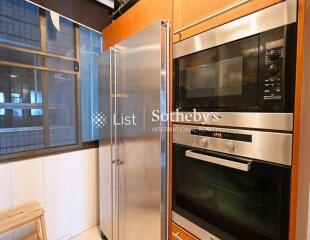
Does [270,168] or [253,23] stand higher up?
[253,23]

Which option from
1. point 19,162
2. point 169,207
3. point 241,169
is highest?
point 241,169

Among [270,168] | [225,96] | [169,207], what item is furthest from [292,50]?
[169,207]

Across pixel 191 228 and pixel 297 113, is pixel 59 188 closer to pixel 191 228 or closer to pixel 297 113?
pixel 191 228

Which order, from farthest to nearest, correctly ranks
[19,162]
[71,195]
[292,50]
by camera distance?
[71,195], [19,162], [292,50]

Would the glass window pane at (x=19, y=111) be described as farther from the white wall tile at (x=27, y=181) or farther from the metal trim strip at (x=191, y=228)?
the metal trim strip at (x=191, y=228)

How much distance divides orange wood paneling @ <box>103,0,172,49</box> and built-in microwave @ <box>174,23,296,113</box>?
25 centimetres

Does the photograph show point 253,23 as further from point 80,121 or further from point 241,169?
point 80,121

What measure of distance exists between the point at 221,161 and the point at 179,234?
545 millimetres

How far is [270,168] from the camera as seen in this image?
70 centimetres

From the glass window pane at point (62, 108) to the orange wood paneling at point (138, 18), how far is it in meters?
0.64

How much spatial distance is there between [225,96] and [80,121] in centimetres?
166

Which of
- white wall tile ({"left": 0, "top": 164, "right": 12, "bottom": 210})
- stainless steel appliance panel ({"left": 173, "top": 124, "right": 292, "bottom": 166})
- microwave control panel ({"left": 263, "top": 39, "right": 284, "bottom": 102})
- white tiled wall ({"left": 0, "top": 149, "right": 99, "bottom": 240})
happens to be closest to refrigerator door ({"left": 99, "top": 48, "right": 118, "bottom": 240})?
white tiled wall ({"left": 0, "top": 149, "right": 99, "bottom": 240})

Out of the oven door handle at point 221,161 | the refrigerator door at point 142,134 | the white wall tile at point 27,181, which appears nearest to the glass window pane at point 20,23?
the refrigerator door at point 142,134

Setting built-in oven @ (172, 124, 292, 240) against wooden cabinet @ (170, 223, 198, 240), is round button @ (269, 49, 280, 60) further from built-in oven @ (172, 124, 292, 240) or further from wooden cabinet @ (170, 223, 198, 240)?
wooden cabinet @ (170, 223, 198, 240)
